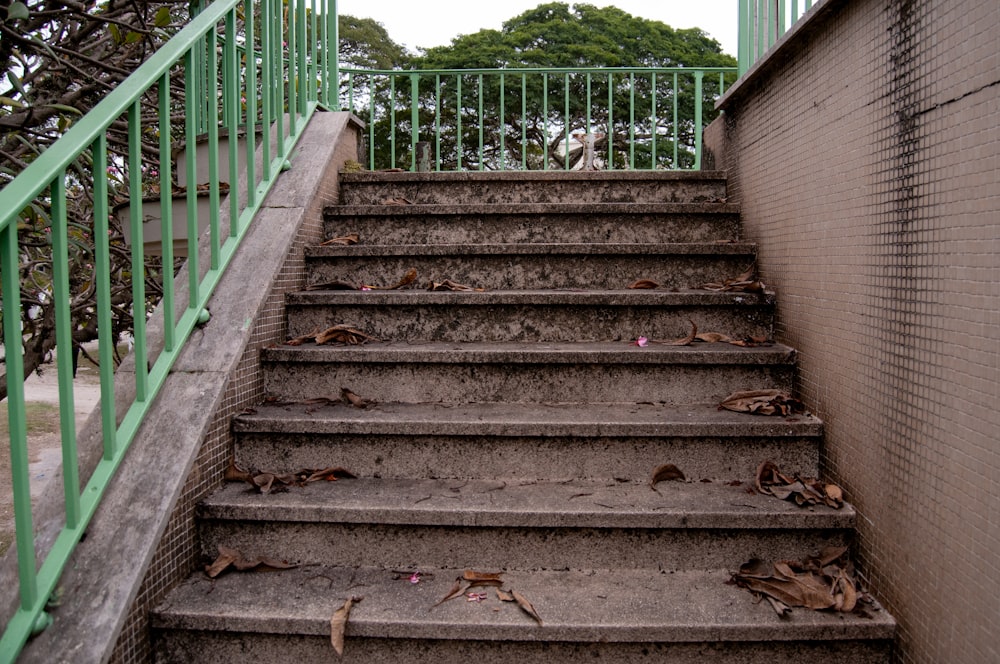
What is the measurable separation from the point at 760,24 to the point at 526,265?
1325 mm

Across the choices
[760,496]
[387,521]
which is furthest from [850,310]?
[387,521]

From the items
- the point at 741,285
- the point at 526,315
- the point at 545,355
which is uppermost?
the point at 741,285

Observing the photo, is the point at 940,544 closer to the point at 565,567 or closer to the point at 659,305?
the point at 565,567

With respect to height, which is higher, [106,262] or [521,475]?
[106,262]

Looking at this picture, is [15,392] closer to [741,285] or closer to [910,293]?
[910,293]

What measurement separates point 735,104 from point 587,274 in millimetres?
1061

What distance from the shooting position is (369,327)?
248cm

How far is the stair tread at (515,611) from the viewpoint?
1509mm

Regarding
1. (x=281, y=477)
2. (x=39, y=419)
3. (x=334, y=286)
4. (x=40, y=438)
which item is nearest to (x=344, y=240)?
(x=334, y=286)

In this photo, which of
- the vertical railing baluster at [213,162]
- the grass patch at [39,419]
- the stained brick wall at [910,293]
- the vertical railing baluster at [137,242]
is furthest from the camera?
the grass patch at [39,419]

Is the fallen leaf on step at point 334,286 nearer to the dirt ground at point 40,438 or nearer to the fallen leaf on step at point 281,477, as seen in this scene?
the fallen leaf on step at point 281,477

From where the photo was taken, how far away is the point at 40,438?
7.62 metres

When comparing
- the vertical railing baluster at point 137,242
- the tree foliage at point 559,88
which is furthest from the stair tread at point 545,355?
the tree foliage at point 559,88

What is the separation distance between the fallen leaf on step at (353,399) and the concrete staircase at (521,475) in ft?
0.13
